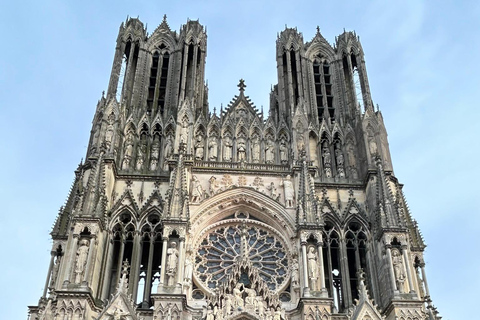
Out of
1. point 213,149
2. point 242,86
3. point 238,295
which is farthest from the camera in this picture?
point 242,86

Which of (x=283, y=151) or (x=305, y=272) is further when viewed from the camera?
(x=283, y=151)

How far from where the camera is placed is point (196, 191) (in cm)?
2519

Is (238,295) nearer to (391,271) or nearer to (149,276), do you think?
(149,276)

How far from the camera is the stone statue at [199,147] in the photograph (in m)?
27.0

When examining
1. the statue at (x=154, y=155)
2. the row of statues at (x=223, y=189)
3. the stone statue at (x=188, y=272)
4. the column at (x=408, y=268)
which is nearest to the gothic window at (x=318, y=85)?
the row of statues at (x=223, y=189)

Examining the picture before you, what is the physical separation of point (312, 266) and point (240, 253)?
9.71ft

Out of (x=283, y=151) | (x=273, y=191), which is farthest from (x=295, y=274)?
(x=283, y=151)

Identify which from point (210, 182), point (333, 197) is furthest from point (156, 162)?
point (333, 197)

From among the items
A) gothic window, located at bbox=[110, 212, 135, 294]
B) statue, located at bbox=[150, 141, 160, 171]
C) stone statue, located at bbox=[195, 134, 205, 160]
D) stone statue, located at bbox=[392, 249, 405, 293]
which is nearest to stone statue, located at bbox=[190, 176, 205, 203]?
stone statue, located at bbox=[195, 134, 205, 160]

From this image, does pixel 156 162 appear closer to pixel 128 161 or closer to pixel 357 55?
pixel 128 161

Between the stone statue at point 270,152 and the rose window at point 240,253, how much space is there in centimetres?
335

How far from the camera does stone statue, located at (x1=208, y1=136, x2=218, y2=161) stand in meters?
27.0

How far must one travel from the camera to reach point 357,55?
31625 mm

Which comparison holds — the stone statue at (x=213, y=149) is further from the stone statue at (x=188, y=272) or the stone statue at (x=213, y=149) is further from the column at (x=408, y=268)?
the column at (x=408, y=268)
